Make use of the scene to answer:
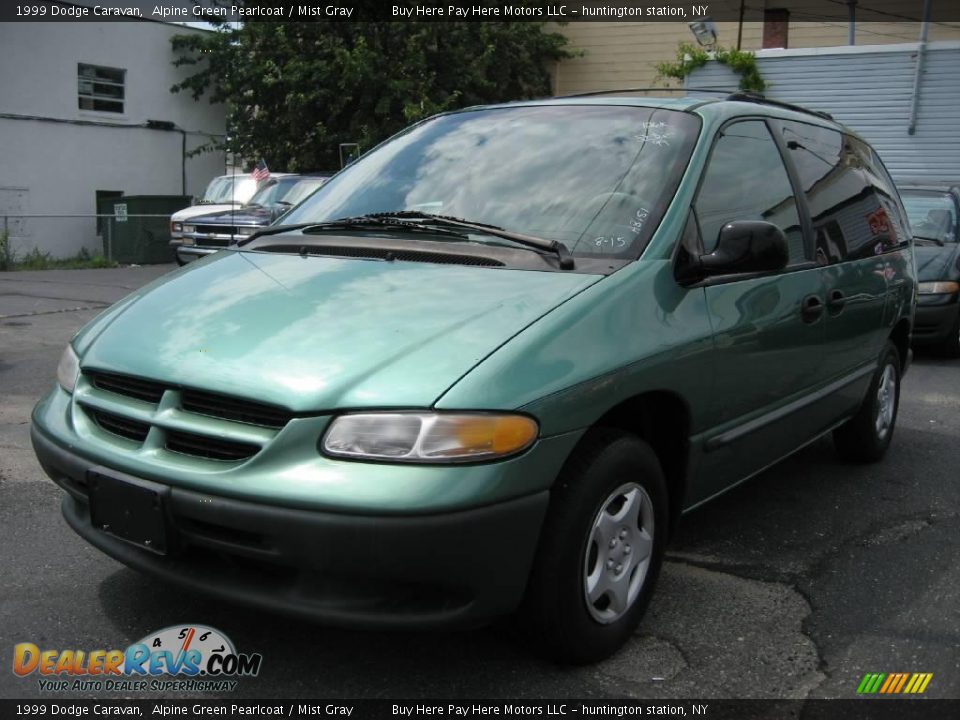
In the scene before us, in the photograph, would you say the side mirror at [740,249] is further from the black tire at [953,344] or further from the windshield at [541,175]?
the black tire at [953,344]

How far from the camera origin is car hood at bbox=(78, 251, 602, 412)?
2586 mm

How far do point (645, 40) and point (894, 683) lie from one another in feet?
69.7

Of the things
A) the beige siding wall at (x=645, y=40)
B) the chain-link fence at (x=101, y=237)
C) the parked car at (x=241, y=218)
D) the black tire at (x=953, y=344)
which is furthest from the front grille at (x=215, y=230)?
the black tire at (x=953, y=344)

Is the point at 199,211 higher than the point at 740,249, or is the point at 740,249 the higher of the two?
the point at 740,249

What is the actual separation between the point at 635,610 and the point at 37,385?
5215 millimetres

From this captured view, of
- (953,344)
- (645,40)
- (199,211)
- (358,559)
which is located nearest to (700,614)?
(358,559)

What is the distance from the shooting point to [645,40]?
22406mm

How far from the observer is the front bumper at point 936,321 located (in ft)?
28.7

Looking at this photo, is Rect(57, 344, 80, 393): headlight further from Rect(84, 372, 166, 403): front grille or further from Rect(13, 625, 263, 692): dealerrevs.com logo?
Rect(13, 625, 263, 692): dealerrevs.com logo

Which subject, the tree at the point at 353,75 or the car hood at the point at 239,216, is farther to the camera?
the tree at the point at 353,75

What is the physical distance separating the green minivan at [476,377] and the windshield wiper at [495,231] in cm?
1

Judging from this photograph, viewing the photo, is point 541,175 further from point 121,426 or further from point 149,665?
point 149,665

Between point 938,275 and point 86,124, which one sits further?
point 86,124

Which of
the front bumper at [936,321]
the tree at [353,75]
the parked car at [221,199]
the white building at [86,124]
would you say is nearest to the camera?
the front bumper at [936,321]
